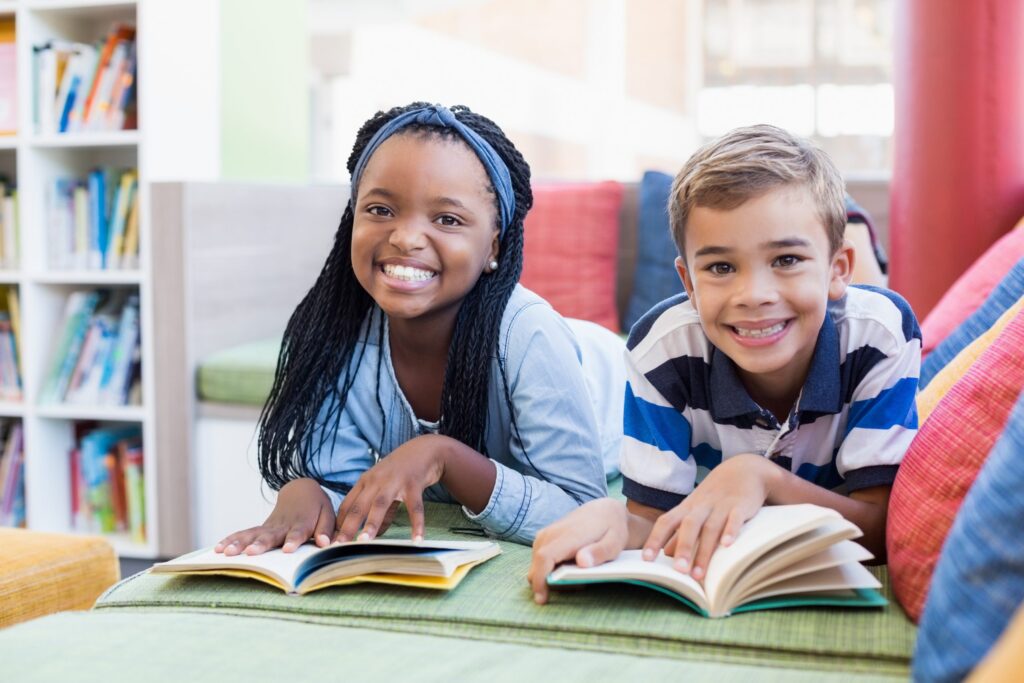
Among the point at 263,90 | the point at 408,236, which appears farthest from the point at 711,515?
the point at 263,90

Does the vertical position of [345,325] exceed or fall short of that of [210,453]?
it exceeds it

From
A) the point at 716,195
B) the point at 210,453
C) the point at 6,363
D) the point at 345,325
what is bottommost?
the point at 210,453

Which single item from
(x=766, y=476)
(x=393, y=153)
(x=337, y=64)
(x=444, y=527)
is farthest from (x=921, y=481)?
(x=337, y=64)

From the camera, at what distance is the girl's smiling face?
135 centimetres

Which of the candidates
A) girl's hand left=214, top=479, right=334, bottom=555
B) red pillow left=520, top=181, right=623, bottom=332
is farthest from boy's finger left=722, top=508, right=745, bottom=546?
red pillow left=520, top=181, right=623, bottom=332

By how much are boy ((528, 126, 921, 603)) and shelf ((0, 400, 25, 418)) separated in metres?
2.02

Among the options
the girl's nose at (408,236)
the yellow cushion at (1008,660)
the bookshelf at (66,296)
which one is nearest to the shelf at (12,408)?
the bookshelf at (66,296)

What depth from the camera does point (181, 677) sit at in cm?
90

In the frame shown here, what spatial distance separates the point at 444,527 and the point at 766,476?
446 millimetres

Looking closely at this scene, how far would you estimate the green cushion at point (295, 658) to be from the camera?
0.89 m

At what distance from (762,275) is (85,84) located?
2151 millimetres

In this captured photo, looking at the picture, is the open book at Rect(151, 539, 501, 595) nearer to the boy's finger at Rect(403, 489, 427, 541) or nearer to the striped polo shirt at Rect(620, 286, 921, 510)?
the boy's finger at Rect(403, 489, 427, 541)

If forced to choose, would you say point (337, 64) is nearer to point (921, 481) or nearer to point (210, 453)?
point (210, 453)

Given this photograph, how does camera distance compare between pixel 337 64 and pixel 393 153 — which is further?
pixel 337 64
